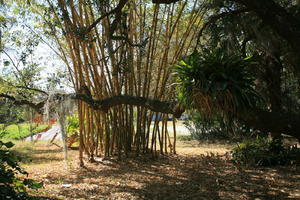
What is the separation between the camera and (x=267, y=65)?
4648 millimetres

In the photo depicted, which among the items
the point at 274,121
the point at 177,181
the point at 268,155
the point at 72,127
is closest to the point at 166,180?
the point at 177,181

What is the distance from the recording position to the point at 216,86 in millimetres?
2555

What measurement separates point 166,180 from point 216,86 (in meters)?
1.67

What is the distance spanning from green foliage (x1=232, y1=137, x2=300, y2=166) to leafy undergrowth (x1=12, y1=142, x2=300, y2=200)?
201 mm

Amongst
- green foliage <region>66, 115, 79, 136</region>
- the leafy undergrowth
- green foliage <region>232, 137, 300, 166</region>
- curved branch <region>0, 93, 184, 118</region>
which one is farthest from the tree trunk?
green foliage <region>66, 115, 79, 136</region>

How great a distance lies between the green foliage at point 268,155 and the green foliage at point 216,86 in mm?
2045

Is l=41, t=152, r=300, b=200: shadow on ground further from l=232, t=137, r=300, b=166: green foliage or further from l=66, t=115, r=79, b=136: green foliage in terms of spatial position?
l=66, t=115, r=79, b=136: green foliage

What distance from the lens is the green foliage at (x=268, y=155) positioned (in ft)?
14.3

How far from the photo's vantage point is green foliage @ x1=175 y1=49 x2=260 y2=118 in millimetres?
2547

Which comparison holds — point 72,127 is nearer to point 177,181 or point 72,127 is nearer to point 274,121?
point 177,181

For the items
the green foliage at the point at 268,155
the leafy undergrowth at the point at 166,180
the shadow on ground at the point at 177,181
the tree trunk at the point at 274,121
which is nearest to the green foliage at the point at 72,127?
the leafy undergrowth at the point at 166,180

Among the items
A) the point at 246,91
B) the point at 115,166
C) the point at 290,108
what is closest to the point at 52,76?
the point at 115,166

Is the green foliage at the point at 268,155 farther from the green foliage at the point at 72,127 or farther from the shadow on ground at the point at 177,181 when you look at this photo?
the green foliage at the point at 72,127

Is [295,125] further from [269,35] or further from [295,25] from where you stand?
[269,35]
